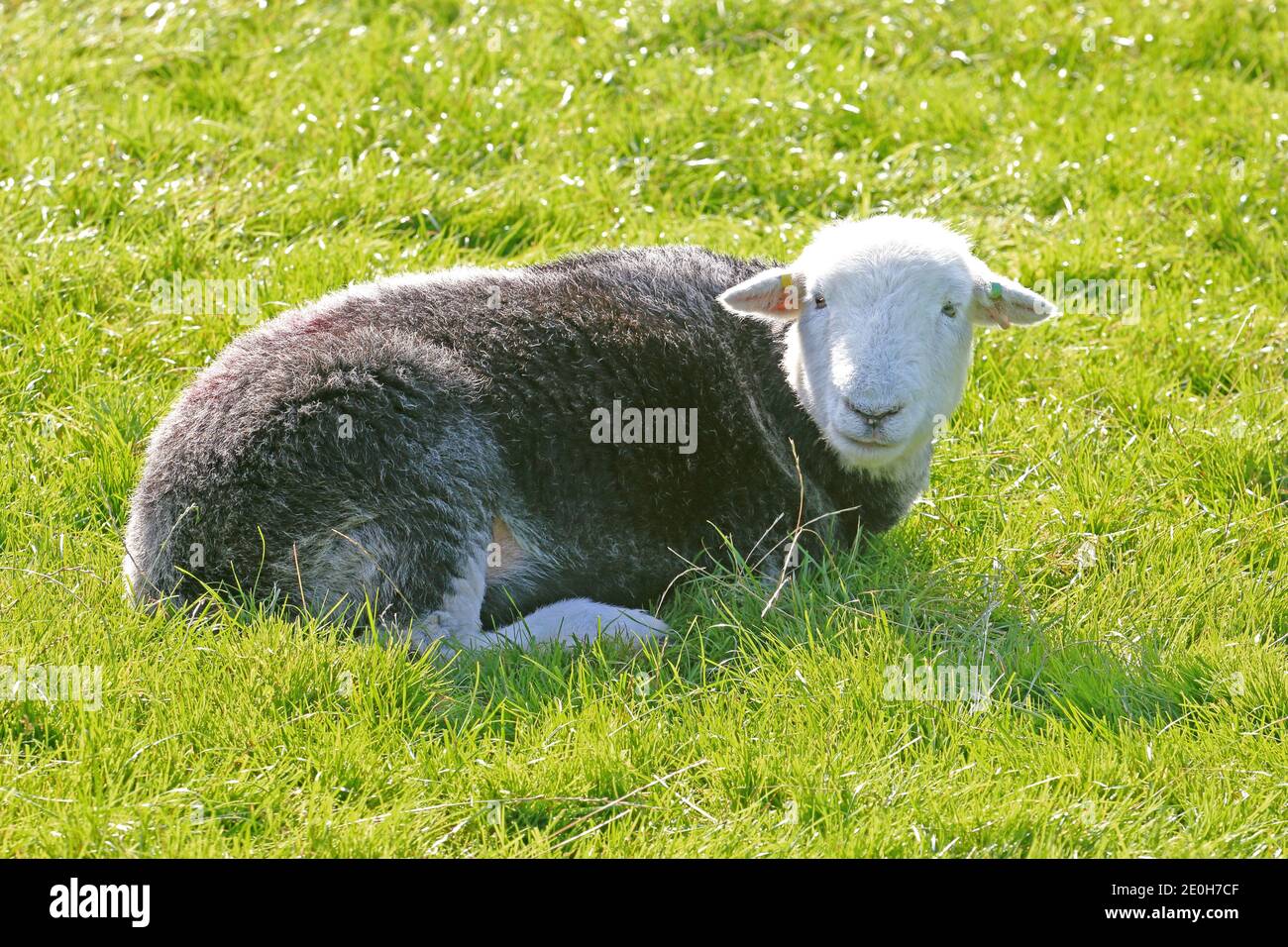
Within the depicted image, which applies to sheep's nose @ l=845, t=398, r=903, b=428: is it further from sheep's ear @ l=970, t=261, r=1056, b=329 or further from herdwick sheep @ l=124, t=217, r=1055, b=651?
sheep's ear @ l=970, t=261, r=1056, b=329

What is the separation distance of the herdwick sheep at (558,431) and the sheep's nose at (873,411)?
0.04ft

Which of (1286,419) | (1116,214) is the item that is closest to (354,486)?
(1286,419)

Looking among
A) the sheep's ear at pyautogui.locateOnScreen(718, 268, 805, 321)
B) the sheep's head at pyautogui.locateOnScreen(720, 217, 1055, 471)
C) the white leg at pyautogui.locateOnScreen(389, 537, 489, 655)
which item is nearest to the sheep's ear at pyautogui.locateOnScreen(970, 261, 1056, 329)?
the sheep's head at pyautogui.locateOnScreen(720, 217, 1055, 471)

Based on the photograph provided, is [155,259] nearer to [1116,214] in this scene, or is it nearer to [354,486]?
[354,486]

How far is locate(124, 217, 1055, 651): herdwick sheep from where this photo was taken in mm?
5148

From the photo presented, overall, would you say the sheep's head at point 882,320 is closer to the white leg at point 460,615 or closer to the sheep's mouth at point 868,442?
the sheep's mouth at point 868,442

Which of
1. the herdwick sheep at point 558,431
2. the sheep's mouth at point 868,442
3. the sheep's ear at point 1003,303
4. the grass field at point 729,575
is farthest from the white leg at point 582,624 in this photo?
the sheep's ear at point 1003,303

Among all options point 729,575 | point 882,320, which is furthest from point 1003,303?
point 729,575

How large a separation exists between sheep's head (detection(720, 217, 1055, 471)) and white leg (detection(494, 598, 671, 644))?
1042 mm

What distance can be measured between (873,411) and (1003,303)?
0.95 meters

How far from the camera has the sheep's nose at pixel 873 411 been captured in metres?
5.37

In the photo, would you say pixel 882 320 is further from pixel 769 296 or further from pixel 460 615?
pixel 460 615

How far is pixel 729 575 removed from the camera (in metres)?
5.63

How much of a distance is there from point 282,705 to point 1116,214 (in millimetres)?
5937
